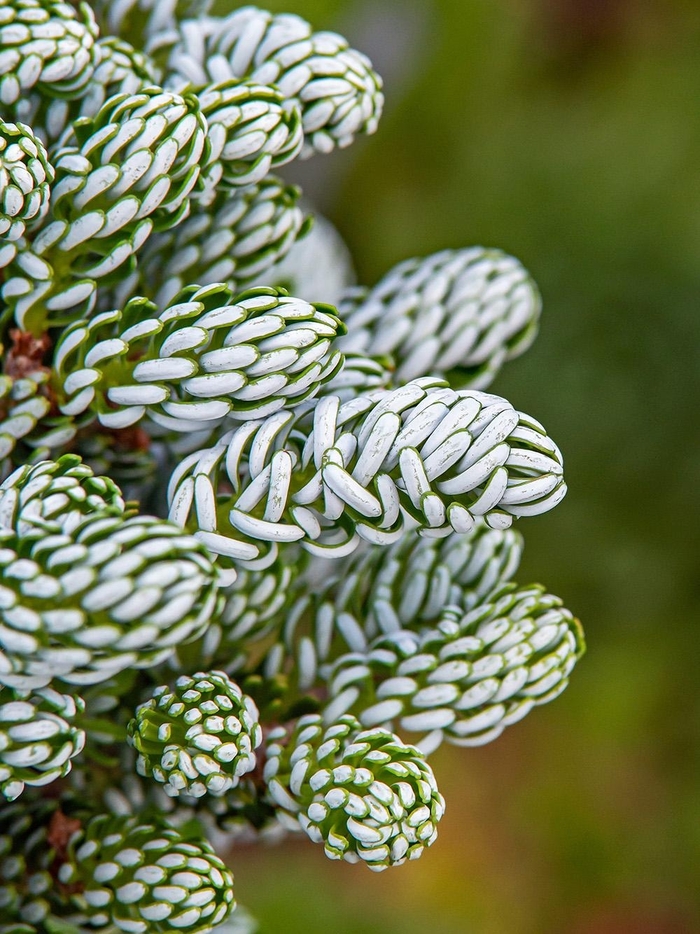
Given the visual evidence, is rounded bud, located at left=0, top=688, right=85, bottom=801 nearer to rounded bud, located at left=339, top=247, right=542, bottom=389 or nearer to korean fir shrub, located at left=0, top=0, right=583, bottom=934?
korean fir shrub, located at left=0, top=0, right=583, bottom=934

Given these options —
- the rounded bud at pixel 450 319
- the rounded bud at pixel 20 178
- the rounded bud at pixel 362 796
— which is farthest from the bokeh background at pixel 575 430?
the rounded bud at pixel 20 178

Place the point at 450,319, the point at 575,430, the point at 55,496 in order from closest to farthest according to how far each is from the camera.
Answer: the point at 55,496 < the point at 450,319 < the point at 575,430

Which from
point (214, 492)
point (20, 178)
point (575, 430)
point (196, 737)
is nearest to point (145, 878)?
point (196, 737)

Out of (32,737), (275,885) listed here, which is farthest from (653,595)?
(32,737)

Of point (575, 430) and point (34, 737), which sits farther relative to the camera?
point (575, 430)

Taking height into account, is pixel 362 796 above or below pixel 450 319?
below

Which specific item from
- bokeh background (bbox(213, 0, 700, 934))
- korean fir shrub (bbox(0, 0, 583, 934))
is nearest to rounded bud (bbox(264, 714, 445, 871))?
korean fir shrub (bbox(0, 0, 583, 934))

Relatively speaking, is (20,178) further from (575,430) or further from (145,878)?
(575,430)

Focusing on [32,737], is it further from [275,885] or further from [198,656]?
[275,885]

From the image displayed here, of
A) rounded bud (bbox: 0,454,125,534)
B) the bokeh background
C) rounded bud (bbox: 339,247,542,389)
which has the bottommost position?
the bokeh background
